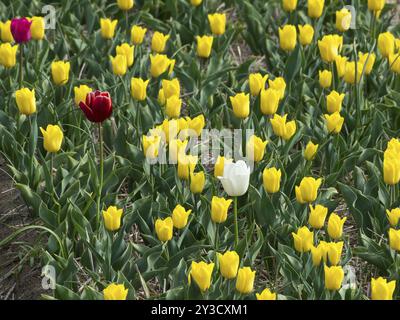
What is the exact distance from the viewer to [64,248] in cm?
369

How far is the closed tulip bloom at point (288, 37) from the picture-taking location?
4828 millimetres

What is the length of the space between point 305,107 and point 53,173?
1194mm

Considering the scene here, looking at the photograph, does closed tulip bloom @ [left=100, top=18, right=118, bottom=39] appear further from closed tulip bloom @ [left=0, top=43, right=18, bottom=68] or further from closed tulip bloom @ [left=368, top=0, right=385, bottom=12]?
closed tulip bloom @ [left=368, top=0, right=385, bottom=12]

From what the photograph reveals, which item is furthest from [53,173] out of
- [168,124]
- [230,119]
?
[230,119]

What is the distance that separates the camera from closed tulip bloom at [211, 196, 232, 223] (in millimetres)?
3582

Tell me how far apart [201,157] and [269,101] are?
0.38m

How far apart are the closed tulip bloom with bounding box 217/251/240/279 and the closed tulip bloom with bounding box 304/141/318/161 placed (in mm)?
848

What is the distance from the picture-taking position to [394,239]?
11.4 ft

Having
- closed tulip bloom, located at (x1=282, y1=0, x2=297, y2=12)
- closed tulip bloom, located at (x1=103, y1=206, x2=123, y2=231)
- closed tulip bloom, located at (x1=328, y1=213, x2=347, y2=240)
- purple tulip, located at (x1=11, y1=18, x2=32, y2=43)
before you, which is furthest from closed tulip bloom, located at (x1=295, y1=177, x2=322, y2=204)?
closed tulip bloom, located at (x1=282, y1=0, x2=297, y2=12)

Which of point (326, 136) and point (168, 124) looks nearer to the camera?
point (168, 124)

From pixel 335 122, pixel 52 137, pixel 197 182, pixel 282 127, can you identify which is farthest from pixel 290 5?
pixel 52 137

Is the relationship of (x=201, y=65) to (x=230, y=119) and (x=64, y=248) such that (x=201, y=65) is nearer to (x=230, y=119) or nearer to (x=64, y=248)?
(x=230, y=119)

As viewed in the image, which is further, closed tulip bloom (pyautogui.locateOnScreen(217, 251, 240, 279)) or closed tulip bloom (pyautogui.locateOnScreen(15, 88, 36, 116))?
closed tulip bloom (pyautogui.locateOnScreen(15, 88, 36, 116))
